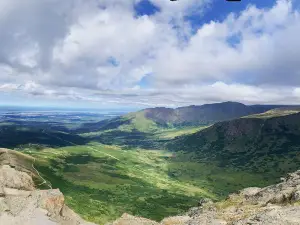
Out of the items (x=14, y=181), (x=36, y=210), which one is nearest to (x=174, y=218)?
(x=36, y=210)

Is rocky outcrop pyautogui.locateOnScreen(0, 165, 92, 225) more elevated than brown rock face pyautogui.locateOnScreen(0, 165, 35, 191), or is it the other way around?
rocky outcrop pyautogui.locateOnScreen(0, 165, 92, 225)

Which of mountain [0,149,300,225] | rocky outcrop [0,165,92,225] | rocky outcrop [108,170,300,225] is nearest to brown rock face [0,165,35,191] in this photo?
rocky outcrop [0,165,92,225]

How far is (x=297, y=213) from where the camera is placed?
73062 millimetres

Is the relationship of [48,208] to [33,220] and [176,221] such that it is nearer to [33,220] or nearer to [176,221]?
[33,220]

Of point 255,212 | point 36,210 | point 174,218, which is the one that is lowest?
point 174,218

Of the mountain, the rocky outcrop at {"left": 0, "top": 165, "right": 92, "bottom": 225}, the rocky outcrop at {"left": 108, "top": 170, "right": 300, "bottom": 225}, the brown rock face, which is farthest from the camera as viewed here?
the brown rock face

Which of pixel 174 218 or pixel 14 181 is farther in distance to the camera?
pixel 14 181

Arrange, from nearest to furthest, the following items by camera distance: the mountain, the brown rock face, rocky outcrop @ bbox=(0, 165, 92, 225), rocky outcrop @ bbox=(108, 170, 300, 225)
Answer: rocky outcrop @ bbox=(108, 170, 300, 225) → the mountain → rocky outcrop @ bbox=(0, 165, 92, 225) → the brown rock face

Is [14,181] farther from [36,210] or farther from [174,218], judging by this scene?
[174,218]

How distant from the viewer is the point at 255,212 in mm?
86750

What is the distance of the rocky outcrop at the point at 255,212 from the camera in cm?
7228

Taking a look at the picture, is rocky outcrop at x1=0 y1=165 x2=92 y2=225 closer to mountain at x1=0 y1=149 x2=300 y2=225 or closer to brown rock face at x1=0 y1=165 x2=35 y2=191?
mountain at x1=0 y1=149 x2=300 y2=225

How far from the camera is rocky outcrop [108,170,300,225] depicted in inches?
2846

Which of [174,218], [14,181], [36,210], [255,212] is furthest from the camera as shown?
[14,181]
